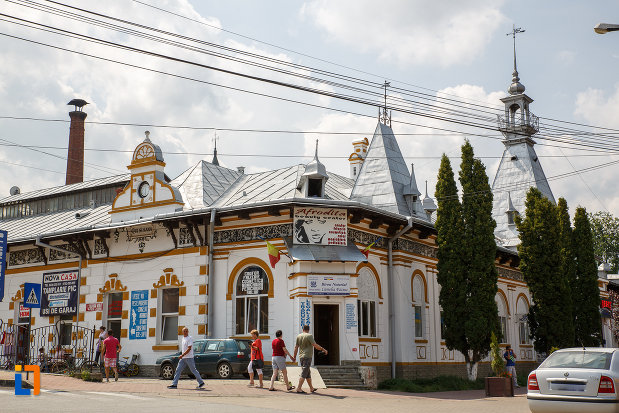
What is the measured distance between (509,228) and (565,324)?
44.6 ft

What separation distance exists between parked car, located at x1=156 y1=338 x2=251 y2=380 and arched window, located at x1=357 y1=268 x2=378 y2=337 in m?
4.48

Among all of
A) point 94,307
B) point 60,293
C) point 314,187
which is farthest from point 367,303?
point 60,293

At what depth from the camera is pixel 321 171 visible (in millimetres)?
24000

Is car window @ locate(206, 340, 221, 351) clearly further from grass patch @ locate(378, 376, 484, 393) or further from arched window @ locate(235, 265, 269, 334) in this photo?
grass patch @ locate(378, 376, 484, 393)

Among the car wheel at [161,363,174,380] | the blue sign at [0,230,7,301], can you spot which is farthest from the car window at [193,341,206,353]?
the blue sign at [0,230,7,301]

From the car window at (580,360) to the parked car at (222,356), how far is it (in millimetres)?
10463

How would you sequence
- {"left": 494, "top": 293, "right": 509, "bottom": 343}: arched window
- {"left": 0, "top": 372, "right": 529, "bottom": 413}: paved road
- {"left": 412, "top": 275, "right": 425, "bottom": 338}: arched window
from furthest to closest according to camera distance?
{"left": 494, "top": 293, "right": 509, "bottom": 343}: arched window
{"left": 412, "top": 275, "right": 425, "bottom": 338}: arched window
{"left": 0, "top": 372, "right": 529, "bottom": 413}: paved road

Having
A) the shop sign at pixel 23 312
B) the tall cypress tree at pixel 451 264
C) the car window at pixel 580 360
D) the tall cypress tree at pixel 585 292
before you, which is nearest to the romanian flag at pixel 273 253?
the tall cypress tree at pixel 451 264

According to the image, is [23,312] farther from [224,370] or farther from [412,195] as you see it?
[412,195]

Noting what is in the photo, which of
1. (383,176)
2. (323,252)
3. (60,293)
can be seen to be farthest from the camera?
(383,176)

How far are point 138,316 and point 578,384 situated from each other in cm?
1726

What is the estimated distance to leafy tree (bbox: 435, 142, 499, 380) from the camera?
24375 millimetres

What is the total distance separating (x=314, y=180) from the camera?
2423 centimetres

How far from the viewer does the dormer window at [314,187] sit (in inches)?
948
